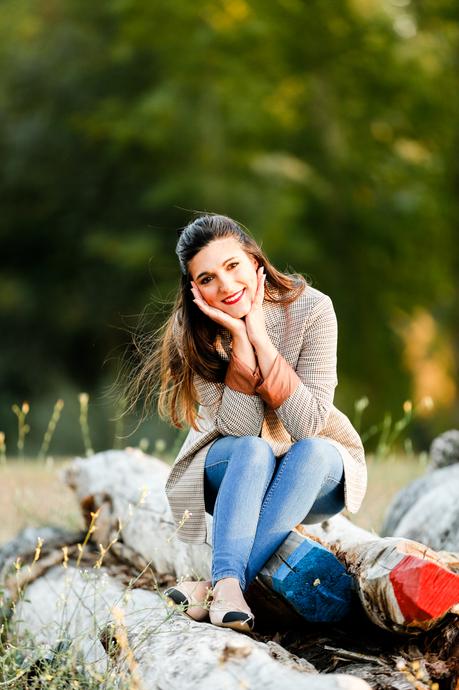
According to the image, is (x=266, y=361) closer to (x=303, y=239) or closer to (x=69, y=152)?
(x=303, y=239)

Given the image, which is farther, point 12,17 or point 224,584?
point 12,17

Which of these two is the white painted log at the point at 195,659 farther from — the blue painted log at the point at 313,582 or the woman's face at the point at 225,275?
the woman's face at the point at 225,275

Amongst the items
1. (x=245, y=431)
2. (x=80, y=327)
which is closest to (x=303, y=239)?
(x=80, y=327)

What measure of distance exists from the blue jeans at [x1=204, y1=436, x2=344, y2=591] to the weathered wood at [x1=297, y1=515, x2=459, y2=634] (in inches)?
9.5

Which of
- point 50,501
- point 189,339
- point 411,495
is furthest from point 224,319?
point 50,501

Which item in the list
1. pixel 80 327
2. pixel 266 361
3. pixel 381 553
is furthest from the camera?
pixel 80 327

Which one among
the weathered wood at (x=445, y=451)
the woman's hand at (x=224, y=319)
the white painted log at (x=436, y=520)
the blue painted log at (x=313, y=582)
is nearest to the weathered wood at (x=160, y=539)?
the blue painted log at (x=313, y=582)

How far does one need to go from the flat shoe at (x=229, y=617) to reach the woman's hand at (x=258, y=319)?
Result: 82cm

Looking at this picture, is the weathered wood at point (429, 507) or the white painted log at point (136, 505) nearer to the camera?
the white painted log at point (136, 505)

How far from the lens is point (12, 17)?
17578mm

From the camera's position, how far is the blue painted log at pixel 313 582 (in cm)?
272

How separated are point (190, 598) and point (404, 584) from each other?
2.35ft

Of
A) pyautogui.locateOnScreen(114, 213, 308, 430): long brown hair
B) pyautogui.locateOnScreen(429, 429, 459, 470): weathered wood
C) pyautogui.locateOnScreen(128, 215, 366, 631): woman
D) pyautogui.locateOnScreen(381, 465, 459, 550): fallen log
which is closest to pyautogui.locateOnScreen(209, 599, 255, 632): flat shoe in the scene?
pyautogui.locateOnScreen(128, 215, 366, 631): woman

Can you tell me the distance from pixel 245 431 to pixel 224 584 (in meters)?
0.52
